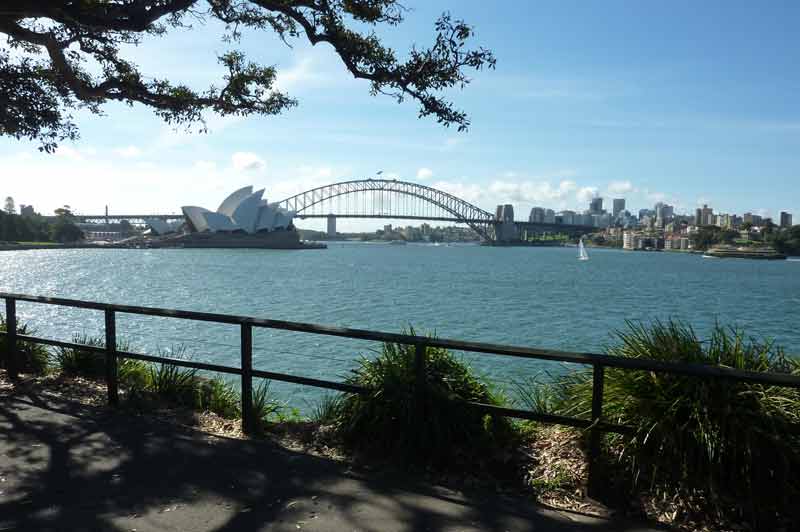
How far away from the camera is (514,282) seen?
60.8 meters

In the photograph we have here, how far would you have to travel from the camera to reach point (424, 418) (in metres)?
4.96

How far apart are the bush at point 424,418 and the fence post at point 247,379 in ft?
2.87

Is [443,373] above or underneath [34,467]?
above

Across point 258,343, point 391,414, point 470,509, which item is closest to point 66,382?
point 391,414

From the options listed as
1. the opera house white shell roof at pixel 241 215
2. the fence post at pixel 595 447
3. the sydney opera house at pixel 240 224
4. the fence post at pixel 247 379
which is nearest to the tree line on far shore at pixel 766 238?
the sydney opera house at pixel 240 224

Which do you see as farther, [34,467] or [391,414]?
[391,414]

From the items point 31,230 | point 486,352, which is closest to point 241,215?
point 31,230

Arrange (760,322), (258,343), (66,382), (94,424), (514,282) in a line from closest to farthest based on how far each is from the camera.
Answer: (94,424), (66,382), (258,343), (760,322), (514,282)

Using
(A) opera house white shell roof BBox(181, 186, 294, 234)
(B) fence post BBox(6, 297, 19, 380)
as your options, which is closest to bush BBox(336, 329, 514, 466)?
(B) fence post BBox(6, 297, 19, 380)

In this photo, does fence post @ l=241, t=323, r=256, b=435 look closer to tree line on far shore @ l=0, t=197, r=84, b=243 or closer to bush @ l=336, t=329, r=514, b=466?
bush @ l=336, t=329, r=514, b=466

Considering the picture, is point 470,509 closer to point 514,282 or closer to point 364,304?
point 364,304

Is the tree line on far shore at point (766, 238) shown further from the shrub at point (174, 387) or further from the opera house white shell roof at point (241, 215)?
the shrub at point (174, 387)

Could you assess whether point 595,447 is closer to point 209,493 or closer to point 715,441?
point 715,441

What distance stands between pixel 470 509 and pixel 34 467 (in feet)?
10.9
